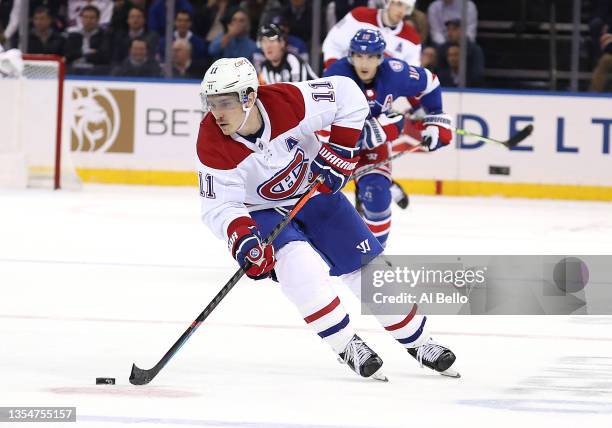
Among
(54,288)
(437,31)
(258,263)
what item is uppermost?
(437,31)

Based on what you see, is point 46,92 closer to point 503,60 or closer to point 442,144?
point 503,60

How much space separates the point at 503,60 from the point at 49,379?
7374 mm

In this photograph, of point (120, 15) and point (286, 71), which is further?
point (120, 15)

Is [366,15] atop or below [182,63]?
atop

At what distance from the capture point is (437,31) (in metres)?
10.2

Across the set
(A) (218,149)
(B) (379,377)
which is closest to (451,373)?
(B) (379,377)

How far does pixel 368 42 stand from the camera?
5.73m

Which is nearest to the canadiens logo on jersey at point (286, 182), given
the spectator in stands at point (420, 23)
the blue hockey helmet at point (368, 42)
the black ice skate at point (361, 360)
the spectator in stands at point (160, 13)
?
the black ice skate at point (361, 360)

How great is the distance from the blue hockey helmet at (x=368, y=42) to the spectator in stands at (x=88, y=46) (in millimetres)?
4978

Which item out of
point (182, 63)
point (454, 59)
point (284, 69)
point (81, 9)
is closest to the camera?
point (284, 69)

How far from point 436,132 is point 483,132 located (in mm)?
4113

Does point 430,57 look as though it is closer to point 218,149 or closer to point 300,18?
point 300,18

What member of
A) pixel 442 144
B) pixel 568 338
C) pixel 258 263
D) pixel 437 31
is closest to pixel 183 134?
pixel 437 31

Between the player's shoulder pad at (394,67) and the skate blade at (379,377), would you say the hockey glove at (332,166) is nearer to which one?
the skate blade at (379,377)
